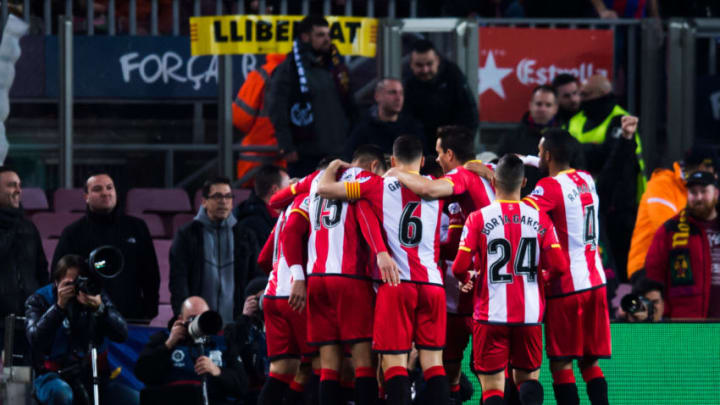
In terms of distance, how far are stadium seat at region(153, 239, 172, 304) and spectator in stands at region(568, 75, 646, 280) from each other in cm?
364

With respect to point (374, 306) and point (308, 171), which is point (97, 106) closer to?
point (308, 171)

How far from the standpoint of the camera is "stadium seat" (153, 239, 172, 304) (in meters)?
11.8

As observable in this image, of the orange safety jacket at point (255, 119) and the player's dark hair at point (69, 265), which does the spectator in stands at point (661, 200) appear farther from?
the player's dark hair at point (69, 265)

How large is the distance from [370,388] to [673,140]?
5855mm

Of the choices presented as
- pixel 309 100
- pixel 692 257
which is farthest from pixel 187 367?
pixel 692 257

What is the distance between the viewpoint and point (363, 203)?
836 centimetres

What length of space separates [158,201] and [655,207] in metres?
4.52

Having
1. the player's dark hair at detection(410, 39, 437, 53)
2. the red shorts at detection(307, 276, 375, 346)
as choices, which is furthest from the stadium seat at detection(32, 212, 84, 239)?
the red shorts at detection(307, 276, 375, 346)

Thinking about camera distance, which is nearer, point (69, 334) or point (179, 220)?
point (69, 334)

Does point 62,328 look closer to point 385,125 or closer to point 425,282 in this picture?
point 425,282

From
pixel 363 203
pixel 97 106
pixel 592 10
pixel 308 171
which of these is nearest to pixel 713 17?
pixel 592 10

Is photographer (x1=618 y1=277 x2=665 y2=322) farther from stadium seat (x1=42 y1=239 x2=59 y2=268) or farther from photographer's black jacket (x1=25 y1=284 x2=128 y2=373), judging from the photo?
stadium seat (x1=42 y1=239 x2=59 y2=268)

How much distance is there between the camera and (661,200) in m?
11.5

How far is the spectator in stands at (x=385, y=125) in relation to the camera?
36.2 feet
